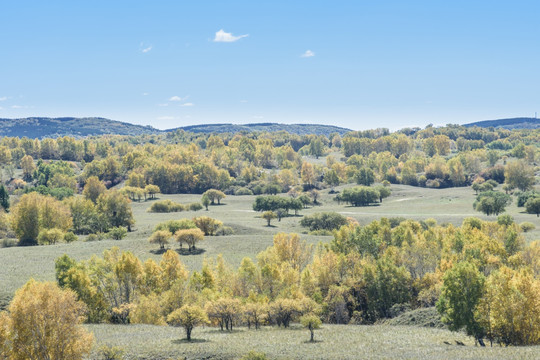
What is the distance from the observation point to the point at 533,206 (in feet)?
514

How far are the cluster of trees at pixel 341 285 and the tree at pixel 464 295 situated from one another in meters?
0.11

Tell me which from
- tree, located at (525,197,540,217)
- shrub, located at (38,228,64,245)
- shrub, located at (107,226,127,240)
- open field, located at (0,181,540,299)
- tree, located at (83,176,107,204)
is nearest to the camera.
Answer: open field, located at (0,181,540,299)

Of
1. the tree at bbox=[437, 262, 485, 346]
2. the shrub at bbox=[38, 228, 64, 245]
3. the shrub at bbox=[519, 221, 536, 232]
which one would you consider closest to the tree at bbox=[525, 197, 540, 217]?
the shrub at bbox=[519, 221, 536, 232]

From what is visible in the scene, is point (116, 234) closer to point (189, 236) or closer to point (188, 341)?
point (189, 236)

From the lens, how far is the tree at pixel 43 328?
42.2 m

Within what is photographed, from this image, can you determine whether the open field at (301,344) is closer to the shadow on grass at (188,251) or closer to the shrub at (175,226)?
the shadow on grass at (188,251)

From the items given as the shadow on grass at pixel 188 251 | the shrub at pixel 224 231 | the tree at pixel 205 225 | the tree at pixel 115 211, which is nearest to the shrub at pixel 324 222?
the shrub at pixel 224 231

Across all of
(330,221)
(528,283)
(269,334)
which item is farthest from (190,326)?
(330,221)

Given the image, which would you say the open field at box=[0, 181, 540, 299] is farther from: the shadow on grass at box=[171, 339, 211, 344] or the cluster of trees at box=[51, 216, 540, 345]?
the shadow on grass at box=[171, 339, 211, 344]

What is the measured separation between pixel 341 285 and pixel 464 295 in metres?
27.4

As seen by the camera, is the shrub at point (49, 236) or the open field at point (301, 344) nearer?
the open field at point (301, 344)

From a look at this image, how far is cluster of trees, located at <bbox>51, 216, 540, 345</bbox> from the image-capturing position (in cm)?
5425

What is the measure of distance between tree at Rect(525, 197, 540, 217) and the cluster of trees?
76152 millimetres

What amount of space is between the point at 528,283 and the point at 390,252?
3227 cm
